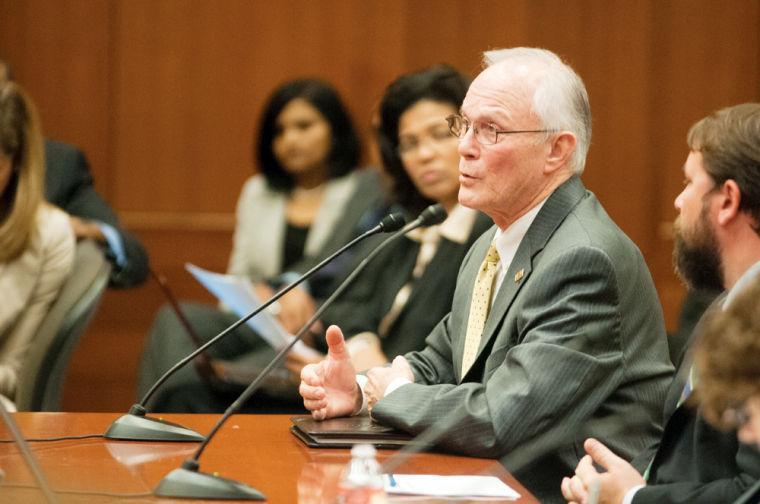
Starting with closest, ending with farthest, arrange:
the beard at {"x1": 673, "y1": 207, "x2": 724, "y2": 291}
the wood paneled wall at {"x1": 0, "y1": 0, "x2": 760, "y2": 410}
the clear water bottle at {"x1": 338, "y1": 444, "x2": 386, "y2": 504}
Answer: the clear water bottle at {"x1": 338, "y1": 444, "x2": 386, "y2": 504} < the beard at {"x1": 673, "y1": 207, "x2": 724, "y2": 291} < the wood paneled wall at {"x1": 0, "y1": 0, "x2": 760, "y2": 410}

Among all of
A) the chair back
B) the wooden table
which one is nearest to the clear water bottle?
the wooden table

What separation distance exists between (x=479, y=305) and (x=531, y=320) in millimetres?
323

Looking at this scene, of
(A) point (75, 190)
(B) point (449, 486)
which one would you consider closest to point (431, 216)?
(B) point (449, 486)

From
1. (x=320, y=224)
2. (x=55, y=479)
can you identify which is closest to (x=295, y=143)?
(x=320, y=224)

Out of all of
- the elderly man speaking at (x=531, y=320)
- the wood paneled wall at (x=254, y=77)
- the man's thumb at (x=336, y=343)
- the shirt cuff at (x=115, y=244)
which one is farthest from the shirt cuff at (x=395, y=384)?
the wood paneled wall at (x=254, y=77)

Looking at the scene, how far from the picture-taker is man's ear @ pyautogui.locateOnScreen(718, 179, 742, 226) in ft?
7.31

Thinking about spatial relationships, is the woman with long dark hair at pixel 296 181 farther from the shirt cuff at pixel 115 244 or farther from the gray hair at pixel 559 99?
the gray hair at pixel 559 99

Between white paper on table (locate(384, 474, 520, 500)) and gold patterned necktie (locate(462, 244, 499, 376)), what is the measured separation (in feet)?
1.83

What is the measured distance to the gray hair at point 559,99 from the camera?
265 centimetres

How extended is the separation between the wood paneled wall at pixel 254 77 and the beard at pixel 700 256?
3.54 metres

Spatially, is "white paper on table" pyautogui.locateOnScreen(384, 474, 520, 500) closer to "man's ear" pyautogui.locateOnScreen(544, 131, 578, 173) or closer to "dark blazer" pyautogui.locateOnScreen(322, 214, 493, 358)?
"man's ear" pyautogui.locateOnScreen(544, 131, 578, 173)

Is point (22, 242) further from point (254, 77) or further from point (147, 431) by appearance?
point (254, 77)

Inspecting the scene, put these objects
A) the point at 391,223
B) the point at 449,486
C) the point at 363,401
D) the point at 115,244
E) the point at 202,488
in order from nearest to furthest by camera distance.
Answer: the point at 202,488 → the point at 449,486 → the point at 391,223 → the point at 363,401 → the point at 115,244

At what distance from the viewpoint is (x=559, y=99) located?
2666mm
